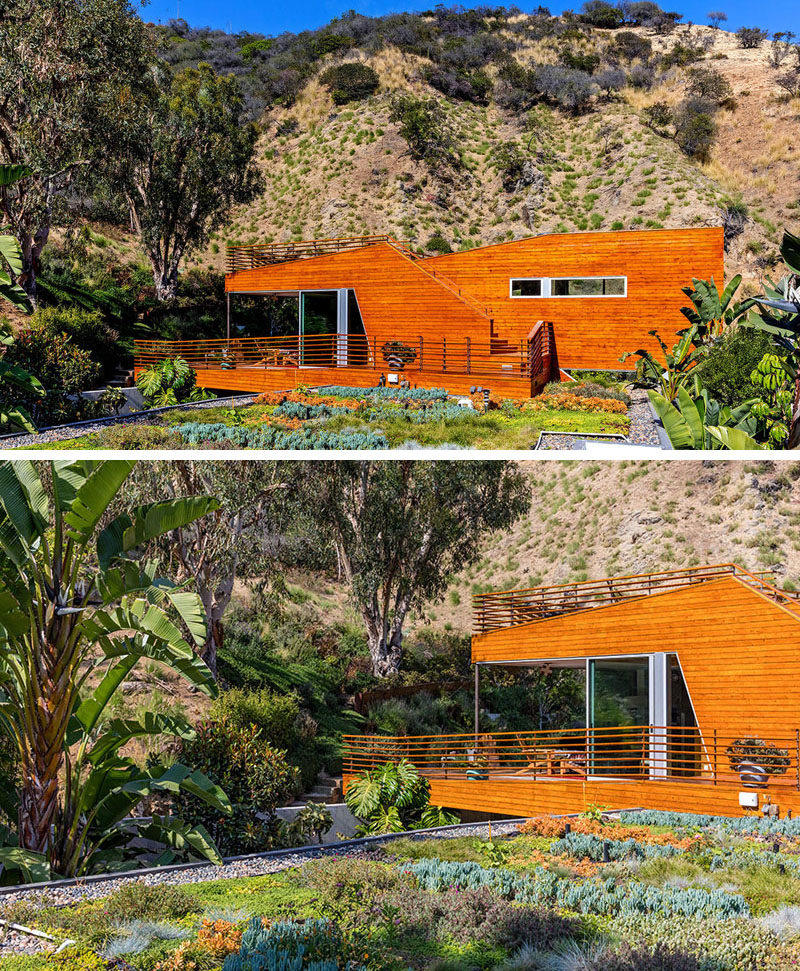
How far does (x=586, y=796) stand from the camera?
13.9 meters

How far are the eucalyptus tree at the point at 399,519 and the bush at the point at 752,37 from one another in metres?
47.2

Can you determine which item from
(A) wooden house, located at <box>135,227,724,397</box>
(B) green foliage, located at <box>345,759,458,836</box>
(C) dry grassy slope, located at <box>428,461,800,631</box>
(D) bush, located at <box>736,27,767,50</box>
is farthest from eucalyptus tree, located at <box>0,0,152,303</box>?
(D) bush, located at <box>736,27,767,50</box>

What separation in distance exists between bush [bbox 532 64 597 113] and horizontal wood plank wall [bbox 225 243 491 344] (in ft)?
87.7

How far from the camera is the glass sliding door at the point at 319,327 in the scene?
1697 cm

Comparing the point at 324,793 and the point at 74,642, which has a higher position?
the point at 74,642

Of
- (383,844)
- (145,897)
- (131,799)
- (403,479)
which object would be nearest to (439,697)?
(403,479)

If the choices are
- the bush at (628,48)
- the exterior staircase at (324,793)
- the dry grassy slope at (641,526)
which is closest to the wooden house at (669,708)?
the exterior staircase at (324,793)

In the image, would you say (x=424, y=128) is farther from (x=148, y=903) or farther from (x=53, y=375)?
(x=148, y=903)

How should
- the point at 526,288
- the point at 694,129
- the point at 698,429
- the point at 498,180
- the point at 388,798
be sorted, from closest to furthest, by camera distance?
the point at 698,429 < the point at 388,798 < the point at 526,288 < the point at 498,180 < the point at 694,129

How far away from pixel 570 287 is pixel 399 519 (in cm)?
760

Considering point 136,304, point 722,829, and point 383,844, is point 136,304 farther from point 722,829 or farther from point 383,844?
point 722,829

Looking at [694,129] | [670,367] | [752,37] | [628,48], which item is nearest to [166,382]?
[670,367]

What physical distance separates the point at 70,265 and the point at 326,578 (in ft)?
49.6

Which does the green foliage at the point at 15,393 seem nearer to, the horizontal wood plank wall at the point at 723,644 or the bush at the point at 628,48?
the horizontal wood plank wall at the point at 723,644
